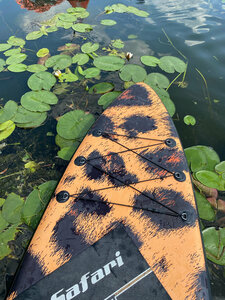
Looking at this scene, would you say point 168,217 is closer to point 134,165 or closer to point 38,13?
point 134,165

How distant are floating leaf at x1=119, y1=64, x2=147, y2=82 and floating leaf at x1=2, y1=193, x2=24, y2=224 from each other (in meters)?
2.26

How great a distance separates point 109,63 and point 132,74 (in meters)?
0.47

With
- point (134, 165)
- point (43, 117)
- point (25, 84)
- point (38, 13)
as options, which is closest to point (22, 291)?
point (134, 165)

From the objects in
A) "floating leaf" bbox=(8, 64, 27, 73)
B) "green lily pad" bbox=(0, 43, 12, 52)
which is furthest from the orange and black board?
"green lily pad" bbox=(0, 43, 12, 52)

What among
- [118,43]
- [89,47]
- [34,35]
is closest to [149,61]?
[118,43]

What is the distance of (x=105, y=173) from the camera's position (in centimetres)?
180

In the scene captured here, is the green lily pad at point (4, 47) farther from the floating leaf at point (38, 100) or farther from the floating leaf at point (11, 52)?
the floating leaf at point (38, 100)

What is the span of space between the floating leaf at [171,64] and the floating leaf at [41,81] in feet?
6.11

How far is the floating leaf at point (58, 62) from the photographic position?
3.17 meters

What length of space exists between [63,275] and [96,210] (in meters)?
0.50

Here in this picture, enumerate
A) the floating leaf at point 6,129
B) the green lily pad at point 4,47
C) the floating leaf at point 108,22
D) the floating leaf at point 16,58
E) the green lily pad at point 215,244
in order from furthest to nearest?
1. the floating leaf at point 108,22
2. the green lily pad at point 4,47
3. the floating leaf at point 16,58
4. the floating leaf at point 6,129
5. the green lily pad at point 215,244

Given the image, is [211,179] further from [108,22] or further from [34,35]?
[34,35]

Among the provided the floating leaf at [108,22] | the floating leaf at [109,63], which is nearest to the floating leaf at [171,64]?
the floating leaf at [109,63]

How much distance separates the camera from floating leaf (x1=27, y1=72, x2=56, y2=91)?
2.81 m
